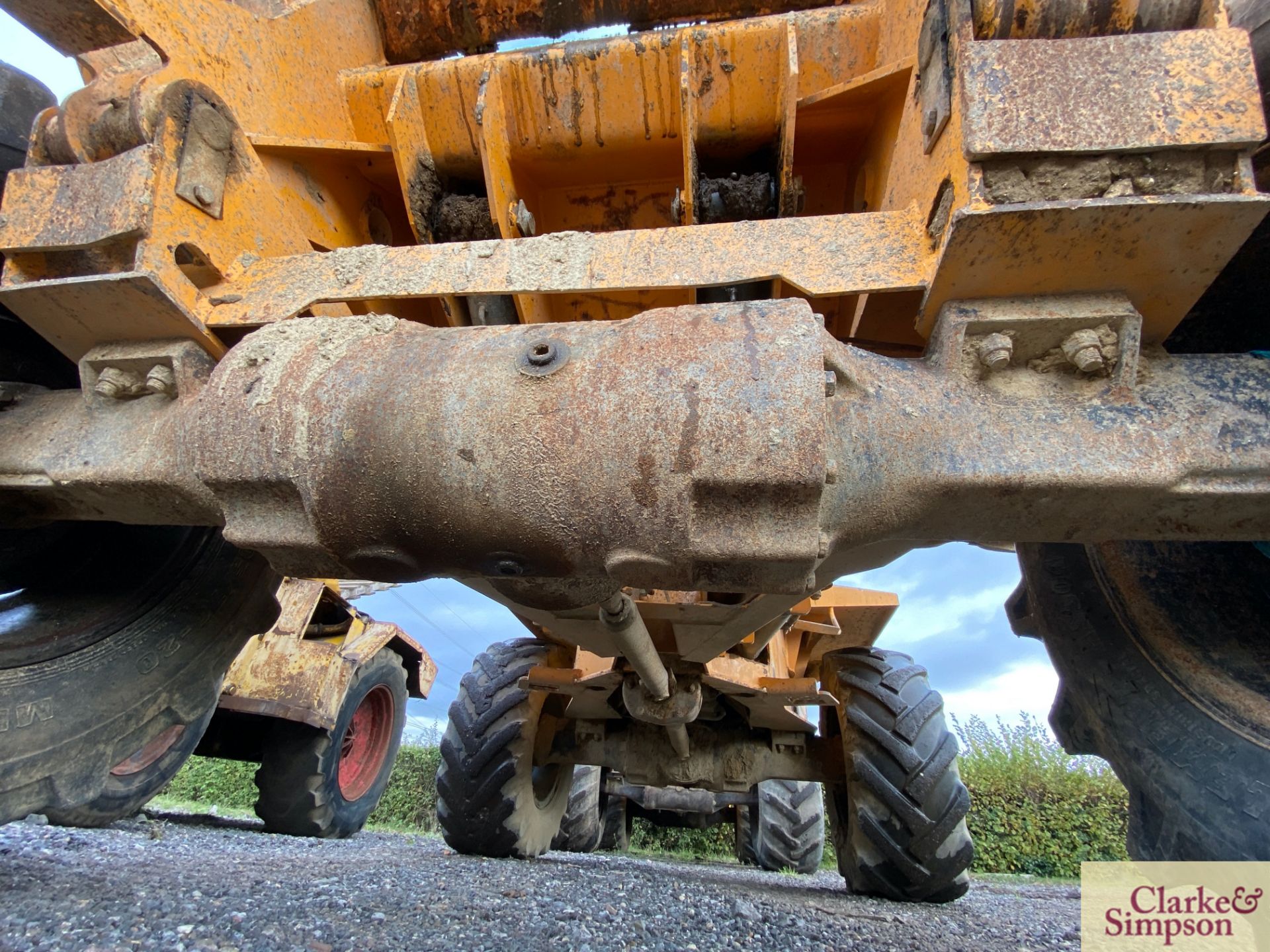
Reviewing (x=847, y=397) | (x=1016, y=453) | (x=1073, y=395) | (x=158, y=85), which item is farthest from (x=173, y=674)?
(x=1073, y=395)

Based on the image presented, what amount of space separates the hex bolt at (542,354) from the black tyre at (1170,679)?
151cm

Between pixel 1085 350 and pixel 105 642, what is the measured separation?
2.34 meters

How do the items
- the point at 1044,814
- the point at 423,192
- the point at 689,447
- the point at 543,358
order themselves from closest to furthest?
1. the point at 689,447
2. the point at 543,358
3. the point at 423,192
4. the point at 1044,814

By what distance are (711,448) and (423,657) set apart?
19.2 feet

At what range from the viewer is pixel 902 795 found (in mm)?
2740

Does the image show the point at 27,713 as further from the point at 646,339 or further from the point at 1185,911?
the point at 1185,911

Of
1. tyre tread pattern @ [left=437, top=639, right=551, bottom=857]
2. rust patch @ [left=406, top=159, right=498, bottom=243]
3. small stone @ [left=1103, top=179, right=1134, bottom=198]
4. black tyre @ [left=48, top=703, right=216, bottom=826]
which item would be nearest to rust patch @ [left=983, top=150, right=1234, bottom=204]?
small stone @ [left=1103, top=179, right=1134, bottom=198]

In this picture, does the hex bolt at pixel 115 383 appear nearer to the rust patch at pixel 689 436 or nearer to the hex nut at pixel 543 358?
the hex nut at pixel 543 358

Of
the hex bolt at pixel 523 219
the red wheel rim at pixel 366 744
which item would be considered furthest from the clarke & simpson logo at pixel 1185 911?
the red wheel rim at pixel 366 744

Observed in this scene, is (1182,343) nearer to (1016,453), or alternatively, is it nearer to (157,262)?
(1016,453)

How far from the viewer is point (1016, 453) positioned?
3.99 ft

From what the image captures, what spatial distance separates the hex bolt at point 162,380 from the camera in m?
1.48

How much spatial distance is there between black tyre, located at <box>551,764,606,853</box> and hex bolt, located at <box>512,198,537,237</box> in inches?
174

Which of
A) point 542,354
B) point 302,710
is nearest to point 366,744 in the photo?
point 302,710
